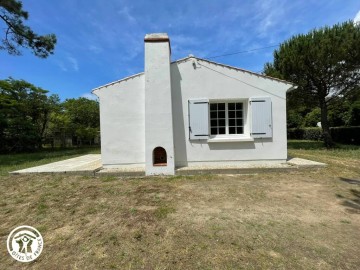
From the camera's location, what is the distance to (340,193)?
178 inches

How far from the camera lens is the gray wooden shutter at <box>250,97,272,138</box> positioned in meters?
6.90

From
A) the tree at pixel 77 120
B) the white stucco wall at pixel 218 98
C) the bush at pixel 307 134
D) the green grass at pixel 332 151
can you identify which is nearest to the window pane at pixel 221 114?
the white stucco wall at pixel 218 98

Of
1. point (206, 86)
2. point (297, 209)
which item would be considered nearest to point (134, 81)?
point (206, 86)

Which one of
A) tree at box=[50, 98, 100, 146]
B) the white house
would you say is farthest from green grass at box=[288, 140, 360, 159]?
tree at box=[50, 98, 100, 146]

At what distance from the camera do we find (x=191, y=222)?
10.8 feet

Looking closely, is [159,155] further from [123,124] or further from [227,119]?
[227,119]

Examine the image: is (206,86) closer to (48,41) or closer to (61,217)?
(61,217)

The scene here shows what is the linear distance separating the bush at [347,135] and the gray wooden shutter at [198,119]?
1544 centimetres

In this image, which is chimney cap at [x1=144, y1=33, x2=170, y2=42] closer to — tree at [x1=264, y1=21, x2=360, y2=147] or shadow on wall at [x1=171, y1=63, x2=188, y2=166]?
shadow on wall at [x1=171, y1=63, x2=188, y2=166]

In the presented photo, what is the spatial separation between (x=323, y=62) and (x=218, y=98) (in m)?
8.34

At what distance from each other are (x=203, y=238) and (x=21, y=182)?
574cm

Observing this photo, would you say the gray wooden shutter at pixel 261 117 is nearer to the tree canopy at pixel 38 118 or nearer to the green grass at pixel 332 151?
the green grass at pixel 332 151

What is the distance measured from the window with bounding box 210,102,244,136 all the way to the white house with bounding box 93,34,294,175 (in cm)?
5

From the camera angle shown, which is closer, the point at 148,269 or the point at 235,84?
the point at 148,269
